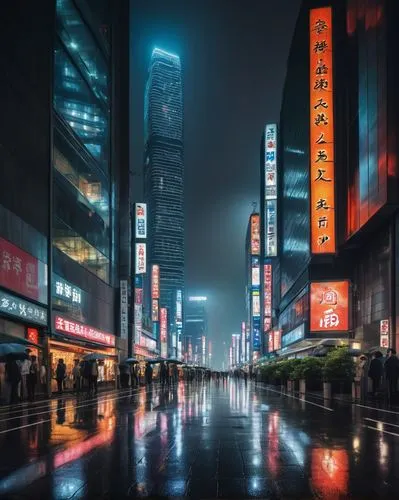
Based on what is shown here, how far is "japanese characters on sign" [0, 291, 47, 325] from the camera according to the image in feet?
100.0

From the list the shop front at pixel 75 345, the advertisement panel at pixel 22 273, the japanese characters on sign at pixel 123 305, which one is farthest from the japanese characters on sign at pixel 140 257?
the advertisement panel at pixel 22 273

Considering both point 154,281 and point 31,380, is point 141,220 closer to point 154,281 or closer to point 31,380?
point 154,281

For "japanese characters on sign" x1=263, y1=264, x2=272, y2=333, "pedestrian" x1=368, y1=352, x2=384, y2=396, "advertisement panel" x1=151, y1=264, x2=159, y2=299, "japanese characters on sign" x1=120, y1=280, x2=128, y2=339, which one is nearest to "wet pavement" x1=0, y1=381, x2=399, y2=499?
"pedestrian" x1=368, y1=352, x2=384, y2=396

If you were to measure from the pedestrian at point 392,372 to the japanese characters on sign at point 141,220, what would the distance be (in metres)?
49.7

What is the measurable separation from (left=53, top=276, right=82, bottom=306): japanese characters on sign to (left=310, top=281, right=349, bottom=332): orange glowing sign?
66.8ft

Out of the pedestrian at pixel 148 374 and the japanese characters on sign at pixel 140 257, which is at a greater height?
A: the japanese characters on sign at pixel 140 257

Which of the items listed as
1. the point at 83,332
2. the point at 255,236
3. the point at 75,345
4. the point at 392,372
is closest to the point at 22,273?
the point at 75,345

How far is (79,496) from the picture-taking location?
7.98 meters

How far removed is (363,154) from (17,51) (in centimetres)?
2208

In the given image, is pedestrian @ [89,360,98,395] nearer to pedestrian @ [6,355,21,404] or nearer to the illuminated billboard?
pedestrian @ [6,355,21,404]

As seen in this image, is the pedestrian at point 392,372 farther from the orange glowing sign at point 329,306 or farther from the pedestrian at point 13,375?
the orange glowing sign at point 329,306

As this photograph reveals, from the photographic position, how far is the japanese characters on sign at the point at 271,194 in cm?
9825

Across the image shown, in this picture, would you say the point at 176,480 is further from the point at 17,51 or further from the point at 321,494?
the point at 17,51

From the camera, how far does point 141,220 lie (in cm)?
7544
